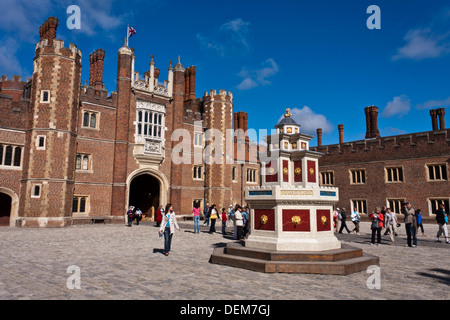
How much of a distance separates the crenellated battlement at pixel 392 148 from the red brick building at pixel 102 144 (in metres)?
11.5

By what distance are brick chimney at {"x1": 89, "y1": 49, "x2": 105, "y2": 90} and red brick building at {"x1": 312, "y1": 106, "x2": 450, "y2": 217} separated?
83.9ft

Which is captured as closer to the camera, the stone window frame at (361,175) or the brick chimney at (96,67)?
the brick chimney at (96,67)

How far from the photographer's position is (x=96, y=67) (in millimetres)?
A: 30266

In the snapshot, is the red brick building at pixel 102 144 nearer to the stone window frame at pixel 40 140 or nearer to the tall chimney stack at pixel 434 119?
the stone window frame at pixel 40 140

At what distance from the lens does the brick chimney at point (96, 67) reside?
97.9 ft

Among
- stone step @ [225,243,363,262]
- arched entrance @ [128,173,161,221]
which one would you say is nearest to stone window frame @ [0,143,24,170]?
arched entrance @ [128,173,161,221]

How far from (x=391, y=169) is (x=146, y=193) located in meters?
24.2

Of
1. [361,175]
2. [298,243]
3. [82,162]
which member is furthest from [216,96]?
[298,243]

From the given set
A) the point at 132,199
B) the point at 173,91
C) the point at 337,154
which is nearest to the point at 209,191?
the point at 132,199

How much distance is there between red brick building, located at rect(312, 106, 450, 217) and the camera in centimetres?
2869

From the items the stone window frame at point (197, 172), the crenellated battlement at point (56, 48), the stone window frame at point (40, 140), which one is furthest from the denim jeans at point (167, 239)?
the stone window frame at point (197, 172)

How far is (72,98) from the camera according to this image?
72.2ft

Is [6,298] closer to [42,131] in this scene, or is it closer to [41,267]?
[41,267]
